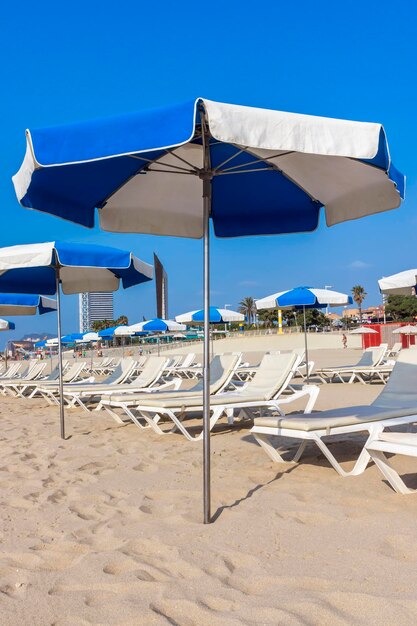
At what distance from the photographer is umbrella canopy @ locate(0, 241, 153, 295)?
5832mm

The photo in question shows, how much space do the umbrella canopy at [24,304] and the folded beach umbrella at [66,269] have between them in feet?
9.34

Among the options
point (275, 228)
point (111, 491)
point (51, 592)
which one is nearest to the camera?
point (51, 592)

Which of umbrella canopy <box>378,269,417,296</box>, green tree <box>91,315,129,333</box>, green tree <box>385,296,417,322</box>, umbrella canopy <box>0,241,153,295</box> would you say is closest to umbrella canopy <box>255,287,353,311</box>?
umbrella canopy <box>378,269,417,296</box>

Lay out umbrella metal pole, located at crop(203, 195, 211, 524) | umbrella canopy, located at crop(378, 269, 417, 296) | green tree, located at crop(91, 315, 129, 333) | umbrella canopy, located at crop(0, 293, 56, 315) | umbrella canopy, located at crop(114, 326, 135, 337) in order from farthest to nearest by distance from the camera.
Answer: green tree, located at crop(91, 315, 129, 333) < umbrella canopy, located at crop(114, 326, 135, 337) < umbrella canopy, located at crop(0, 293, 56, 315) < umbrella canopy, located at crop(378, 269, 417, 296) < umbrella metal pole, located at crop(203, 195, 211, 524)

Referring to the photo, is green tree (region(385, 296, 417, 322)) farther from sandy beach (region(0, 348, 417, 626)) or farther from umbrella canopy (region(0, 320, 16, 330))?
sandy beach (region(0, 348, 417, 626))

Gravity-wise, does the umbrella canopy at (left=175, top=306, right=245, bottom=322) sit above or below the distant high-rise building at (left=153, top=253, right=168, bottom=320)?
below

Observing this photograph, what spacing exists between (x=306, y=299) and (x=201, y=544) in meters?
9.67

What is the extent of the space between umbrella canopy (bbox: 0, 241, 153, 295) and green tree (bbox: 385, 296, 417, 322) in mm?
66800

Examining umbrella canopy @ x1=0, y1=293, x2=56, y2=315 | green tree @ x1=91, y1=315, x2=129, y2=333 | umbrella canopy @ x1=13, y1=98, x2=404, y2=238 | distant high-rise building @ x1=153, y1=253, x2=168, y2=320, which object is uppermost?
distant high-rise building @ x1=153, y1=253, x2=168, y2=320

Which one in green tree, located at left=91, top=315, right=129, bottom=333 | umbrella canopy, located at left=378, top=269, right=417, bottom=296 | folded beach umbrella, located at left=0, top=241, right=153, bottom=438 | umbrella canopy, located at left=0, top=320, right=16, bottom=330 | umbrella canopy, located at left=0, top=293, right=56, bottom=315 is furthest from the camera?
green tree, located at left=91, top=315, right=129, bottom=333

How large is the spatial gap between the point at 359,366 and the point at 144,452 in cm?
753

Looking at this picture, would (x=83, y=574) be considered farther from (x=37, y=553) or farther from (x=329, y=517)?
(x=329, y=517)

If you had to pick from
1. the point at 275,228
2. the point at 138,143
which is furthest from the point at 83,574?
the point at 275,228

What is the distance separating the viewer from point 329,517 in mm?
2875
